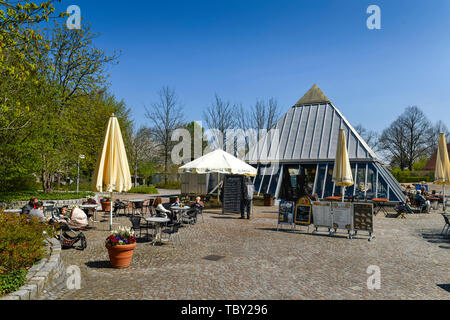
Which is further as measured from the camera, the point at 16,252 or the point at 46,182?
the point at 46,182

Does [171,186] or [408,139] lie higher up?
[408,139]

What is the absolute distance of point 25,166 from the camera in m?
13.6

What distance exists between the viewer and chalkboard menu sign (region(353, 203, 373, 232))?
9.55 metres

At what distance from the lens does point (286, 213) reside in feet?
35.8

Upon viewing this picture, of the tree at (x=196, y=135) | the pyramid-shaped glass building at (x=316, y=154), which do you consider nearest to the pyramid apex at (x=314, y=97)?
the pyramid-shaped glass building at (x=316, y=154)

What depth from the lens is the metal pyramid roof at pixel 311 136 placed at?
19.6 m

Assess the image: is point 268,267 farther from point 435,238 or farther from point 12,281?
point 435,238

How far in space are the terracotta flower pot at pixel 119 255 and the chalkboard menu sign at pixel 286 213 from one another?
627 centimetres

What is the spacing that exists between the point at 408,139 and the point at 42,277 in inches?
2282

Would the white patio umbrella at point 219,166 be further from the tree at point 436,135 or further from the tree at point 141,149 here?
the tree at point 436,135

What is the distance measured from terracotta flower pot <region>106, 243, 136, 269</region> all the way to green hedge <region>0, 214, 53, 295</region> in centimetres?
129

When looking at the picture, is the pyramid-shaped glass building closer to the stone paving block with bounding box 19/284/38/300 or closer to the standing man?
the standing man

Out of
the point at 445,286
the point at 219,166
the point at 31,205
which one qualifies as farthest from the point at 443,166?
the point at 31,205
